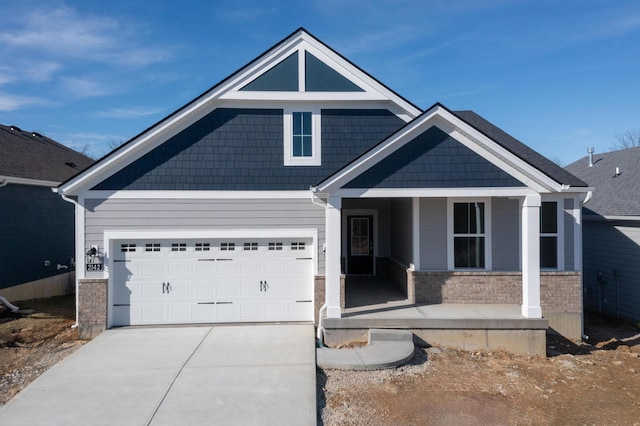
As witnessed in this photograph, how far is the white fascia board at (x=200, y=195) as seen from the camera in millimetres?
9797

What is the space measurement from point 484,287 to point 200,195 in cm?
704

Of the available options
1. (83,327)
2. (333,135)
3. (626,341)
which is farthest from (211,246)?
(626,341)

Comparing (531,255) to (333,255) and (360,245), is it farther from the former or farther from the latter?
(360,245)

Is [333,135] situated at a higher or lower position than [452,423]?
higher

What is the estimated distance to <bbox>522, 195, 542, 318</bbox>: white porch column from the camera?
29.0ft

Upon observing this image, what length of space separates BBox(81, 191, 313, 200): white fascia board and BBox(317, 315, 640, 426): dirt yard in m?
4.30

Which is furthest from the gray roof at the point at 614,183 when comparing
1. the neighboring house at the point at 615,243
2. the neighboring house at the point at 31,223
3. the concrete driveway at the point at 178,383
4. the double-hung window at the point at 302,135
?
the neighboring house at the point at 31,223

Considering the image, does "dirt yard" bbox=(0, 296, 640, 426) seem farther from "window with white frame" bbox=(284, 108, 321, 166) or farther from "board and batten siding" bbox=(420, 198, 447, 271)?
"window with white frame" bbox=(284, 108, 321, 166)

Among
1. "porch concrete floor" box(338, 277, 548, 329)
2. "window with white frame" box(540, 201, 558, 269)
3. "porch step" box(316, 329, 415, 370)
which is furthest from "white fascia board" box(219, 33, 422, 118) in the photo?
"porch step" box(316, 329, 415, 370)

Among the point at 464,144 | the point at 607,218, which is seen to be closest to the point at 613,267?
the point at 607,218

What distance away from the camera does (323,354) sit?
7961 mm

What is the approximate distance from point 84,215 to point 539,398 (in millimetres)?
9667

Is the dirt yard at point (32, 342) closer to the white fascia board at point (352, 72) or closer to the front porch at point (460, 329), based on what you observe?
the front porch at point (460, 329)

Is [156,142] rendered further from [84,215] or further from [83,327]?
[83,327]
